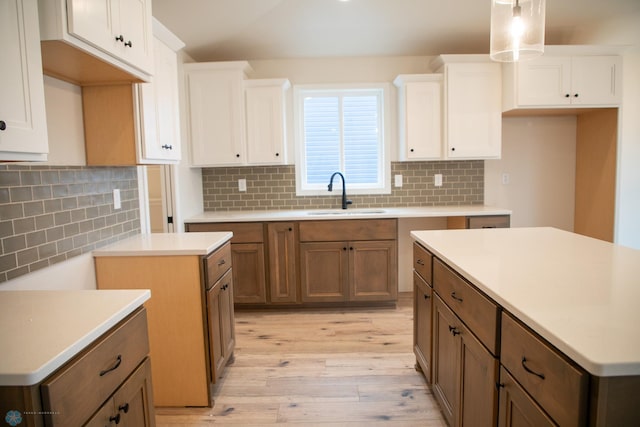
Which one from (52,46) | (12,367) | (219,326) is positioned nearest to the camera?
(12,367)

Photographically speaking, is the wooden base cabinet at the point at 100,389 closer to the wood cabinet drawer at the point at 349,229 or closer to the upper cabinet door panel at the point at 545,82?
the wood cabinet drawer at the point at 349,229

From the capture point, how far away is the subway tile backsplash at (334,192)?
12.9 ft

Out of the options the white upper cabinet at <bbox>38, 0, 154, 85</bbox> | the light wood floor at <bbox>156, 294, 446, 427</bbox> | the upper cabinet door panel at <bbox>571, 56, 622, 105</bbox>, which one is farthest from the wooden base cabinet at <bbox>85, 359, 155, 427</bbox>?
the upper cabinet door panel at <bbox>571, 56, 622, 105</bbox>

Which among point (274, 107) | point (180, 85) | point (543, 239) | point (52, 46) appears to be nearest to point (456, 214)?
point (543, 239)

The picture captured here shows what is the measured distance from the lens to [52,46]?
1394mm

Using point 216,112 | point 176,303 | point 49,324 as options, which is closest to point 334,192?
point 216,112

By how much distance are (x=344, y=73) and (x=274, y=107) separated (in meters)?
0.82

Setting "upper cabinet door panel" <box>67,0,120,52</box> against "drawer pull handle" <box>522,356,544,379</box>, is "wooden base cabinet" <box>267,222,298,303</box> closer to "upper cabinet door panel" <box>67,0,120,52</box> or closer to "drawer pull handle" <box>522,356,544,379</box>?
"upper cabinet door panel" <box>67,0,120,52</box>

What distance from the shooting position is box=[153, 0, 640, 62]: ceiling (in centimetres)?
307

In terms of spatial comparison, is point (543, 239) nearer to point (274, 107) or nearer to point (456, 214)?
point (456, 214)

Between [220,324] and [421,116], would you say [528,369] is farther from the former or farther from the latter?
[421,116]

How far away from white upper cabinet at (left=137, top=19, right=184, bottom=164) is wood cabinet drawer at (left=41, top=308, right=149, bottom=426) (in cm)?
110

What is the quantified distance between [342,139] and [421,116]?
80 cm

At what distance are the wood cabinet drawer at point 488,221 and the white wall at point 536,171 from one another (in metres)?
0.56
